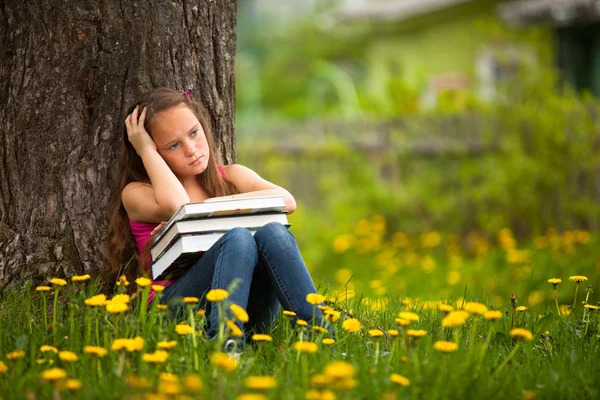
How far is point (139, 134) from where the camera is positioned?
311cm

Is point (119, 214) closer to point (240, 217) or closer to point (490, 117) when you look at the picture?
point (240, 217)

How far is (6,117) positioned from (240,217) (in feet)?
3.37

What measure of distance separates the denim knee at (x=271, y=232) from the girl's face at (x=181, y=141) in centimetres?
41

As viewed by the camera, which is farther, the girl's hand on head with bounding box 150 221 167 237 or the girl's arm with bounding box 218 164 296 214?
the girl's arm with bounding box 218 164 296 214

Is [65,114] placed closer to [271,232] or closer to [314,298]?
[271,232]

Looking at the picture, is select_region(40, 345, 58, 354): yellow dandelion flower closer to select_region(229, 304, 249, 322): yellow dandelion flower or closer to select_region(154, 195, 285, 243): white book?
select_region(229, 304, 249, 322): yellow dandelion flower

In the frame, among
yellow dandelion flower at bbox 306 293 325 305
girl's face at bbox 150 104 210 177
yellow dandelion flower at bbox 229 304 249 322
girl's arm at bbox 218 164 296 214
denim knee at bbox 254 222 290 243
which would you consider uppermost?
girl's face at bbox 150 104 210 177

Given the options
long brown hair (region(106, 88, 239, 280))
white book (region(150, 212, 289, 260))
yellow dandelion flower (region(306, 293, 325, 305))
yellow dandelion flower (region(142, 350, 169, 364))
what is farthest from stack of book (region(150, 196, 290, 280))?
yellow dandelion flower (region(142, 350, 169, 364))

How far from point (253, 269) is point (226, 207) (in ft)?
0.77

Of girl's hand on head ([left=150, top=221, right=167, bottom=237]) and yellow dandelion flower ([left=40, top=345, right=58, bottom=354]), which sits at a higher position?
girl's hand on head ([left=150, top=221, right=167, bottom=237])

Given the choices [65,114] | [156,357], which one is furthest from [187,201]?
[156,357]

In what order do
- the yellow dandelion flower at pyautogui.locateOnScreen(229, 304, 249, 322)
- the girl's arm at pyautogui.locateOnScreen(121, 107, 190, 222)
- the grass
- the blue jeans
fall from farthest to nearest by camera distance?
the girl's arm at pyautogui.locateOnScreen(121, 107, 190, 222) → the blue jeans → the yellow dandelion flower at pyautogui.locateOnScreen(229, 304, 249, 322) → the grass

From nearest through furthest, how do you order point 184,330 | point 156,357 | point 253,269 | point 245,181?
1. point 156,357
2. point 184,330
3. point 253,269
4. point 245,181

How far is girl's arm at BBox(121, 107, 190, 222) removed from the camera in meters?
3.04
